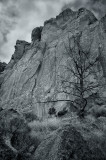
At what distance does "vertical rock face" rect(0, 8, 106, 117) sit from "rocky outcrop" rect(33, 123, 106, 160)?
19.7 metres

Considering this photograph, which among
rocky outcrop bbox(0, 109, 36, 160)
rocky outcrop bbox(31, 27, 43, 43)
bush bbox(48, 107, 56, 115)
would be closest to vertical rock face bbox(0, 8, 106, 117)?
rocky outcrop bbox(31, 27, 43, 43)

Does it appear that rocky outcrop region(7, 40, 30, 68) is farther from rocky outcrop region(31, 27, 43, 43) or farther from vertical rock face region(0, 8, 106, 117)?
vertical rock face region(0, 8, 106, 117)

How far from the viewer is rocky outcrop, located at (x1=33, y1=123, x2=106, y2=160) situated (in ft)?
27.9

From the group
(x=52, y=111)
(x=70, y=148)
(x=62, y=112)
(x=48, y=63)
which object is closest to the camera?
(x=70, y=148)

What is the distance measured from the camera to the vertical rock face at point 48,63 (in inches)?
1358

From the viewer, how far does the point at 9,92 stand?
153 feet

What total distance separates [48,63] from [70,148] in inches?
1310

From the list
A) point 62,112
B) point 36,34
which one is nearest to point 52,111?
point 62,112

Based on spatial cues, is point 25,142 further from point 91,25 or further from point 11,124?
point 91,25

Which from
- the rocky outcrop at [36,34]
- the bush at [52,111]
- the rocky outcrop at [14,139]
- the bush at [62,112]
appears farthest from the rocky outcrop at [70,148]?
the rocky outcrop at [36,34]

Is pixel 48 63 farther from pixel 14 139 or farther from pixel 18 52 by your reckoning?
pixel 14 139

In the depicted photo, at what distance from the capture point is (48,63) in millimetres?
41281

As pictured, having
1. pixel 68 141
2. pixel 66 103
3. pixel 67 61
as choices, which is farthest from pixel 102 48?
pixel 68 141

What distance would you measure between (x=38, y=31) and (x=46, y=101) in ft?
102
